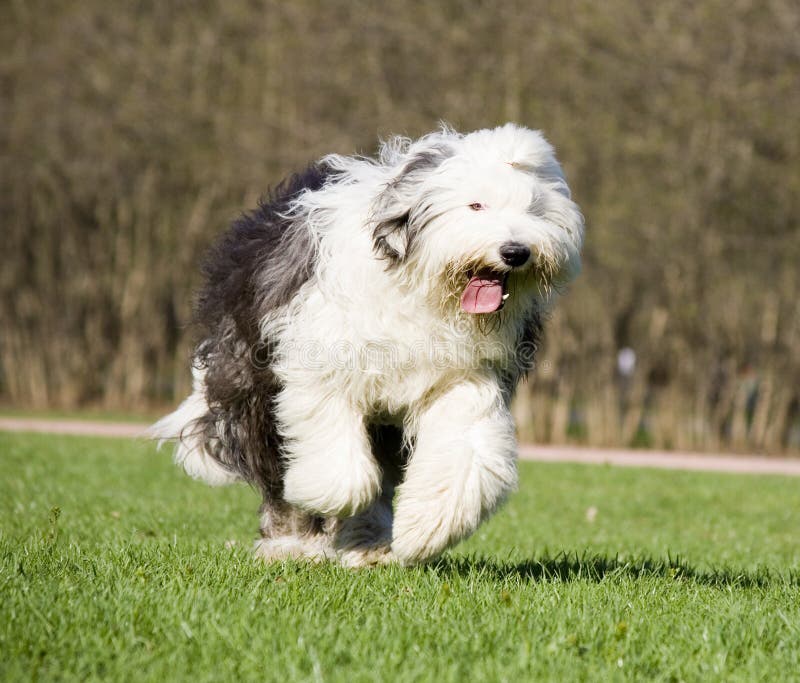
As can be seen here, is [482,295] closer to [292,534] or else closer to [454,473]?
[454,473]

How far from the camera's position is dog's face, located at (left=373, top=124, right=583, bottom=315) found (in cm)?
421

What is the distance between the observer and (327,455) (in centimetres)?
456

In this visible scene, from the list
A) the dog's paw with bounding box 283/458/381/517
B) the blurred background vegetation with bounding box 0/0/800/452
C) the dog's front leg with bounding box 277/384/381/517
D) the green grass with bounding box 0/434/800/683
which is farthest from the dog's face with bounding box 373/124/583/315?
the blurred background vegetation with bounding box 0/0/800/452

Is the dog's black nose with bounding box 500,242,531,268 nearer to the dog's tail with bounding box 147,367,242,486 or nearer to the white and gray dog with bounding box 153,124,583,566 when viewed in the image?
the white and gray dog with bounding box 153,124,583,566

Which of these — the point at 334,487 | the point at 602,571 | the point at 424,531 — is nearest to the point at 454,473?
the point at 424,531

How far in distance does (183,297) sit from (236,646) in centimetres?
1636

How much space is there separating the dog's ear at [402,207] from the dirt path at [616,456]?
8.53 m

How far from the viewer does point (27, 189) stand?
64.0 ft

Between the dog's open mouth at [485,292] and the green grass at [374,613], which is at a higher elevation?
the dog's open mouth at [485,292]

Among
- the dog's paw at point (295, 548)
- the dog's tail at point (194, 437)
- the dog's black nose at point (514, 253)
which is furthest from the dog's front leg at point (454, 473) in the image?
the dog's tail at point (194, 437)

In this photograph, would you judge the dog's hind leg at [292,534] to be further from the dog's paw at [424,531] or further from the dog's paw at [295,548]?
the dog's paw at [424,531]

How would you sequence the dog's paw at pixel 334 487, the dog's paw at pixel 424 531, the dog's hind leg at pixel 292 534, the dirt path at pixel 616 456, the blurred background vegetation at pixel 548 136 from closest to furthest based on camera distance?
the dog's paw at pixel 424 531
the dog's paw at pixel 334 487
the dog's hind leg at pixel 292 534
the dirt path at pixel 616 456
the blurred background vegetation at pixel 548 136

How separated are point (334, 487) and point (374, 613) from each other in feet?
2.86

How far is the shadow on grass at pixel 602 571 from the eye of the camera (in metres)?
4.68
